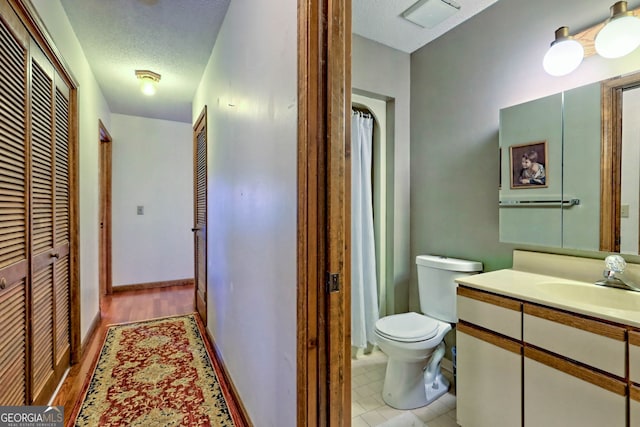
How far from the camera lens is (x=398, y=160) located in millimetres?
2451

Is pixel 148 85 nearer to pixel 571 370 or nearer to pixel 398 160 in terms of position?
pixel 398 160

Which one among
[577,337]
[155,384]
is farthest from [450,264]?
[155,384]

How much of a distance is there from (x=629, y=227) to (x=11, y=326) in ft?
8.98

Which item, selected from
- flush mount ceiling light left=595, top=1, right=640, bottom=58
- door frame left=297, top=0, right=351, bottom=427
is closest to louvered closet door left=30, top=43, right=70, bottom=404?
door frame left=297, top=0, right=351, bottom=427

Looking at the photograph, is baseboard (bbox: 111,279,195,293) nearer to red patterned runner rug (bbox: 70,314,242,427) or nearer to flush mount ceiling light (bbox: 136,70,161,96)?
red patterned runner rug (bbox: 70,314,242,427)

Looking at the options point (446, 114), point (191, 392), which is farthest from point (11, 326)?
point (446, 114)

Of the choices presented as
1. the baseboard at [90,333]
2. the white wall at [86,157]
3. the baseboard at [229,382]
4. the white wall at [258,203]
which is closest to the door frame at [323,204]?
the white wall at [258,203]

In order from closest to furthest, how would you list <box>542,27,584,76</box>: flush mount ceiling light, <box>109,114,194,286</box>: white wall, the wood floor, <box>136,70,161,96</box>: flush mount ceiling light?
<box>542,27,584,76</box>: flush mount ceiling light
the wood floor
<box>136,70,161,96</box>: flush mount ceiling light
<box>109,114,194,286</box>: white wall

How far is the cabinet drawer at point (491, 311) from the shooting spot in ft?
4.46

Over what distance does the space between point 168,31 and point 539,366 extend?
281 cm

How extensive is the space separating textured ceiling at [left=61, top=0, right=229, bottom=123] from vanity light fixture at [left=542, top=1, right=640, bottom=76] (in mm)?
1839

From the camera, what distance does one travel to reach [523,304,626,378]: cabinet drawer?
1.07 metres

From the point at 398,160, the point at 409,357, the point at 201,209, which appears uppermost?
the point at 398,160

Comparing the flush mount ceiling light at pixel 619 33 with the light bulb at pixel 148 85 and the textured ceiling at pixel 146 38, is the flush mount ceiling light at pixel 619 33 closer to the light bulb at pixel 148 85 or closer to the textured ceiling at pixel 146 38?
the textured ceiling at pixel 146 38
